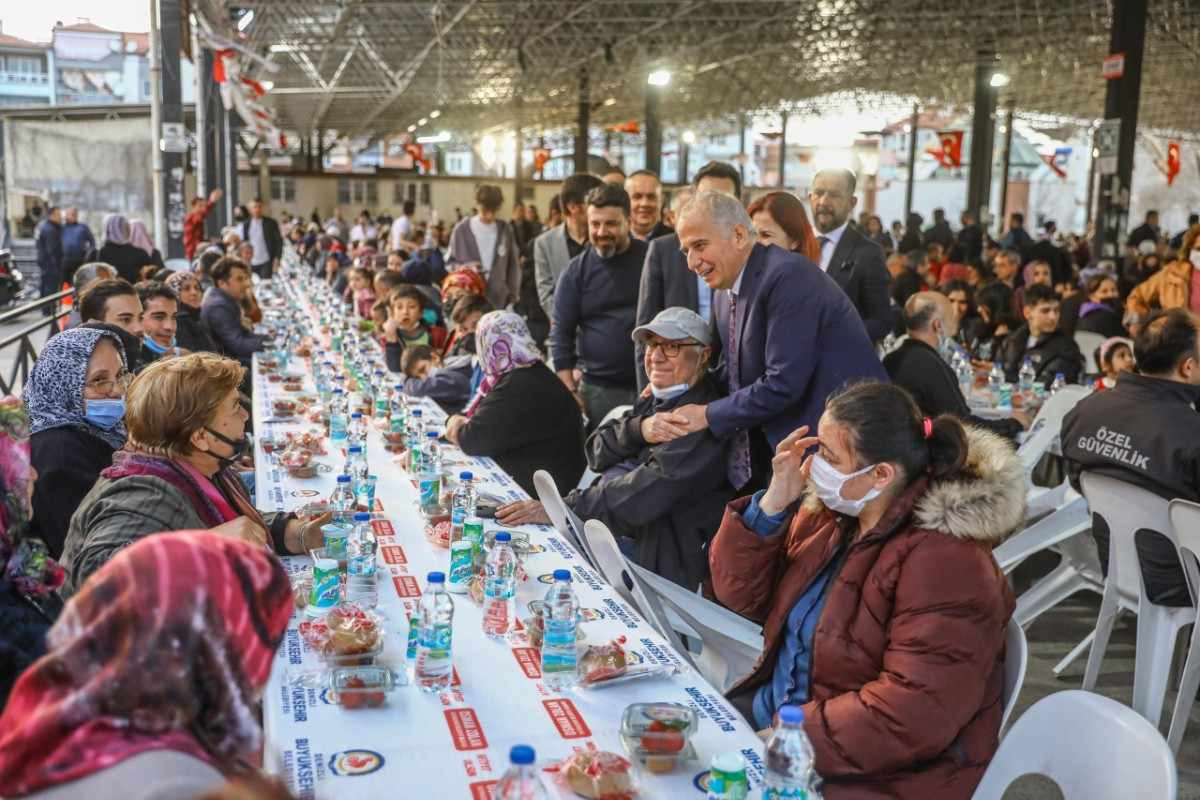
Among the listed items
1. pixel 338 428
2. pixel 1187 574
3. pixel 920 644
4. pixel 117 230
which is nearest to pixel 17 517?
pixel 920 644

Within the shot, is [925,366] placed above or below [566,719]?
above

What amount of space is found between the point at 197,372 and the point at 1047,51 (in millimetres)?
21241

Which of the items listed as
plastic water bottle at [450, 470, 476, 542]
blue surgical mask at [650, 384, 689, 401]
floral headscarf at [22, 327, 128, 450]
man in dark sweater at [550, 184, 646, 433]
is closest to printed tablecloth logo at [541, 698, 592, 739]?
plastic water bottle at [450, 470, 476, 542]

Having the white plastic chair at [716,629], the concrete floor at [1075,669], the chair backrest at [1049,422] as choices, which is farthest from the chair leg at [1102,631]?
the white plastic chair at [716,629]

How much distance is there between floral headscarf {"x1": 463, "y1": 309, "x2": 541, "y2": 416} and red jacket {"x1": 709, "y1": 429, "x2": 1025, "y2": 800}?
210 cm

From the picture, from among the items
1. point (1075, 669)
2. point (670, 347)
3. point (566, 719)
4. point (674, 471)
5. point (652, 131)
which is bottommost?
point (1075, 669)

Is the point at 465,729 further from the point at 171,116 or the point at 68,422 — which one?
the point at 171,116

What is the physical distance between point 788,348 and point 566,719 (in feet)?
5.37

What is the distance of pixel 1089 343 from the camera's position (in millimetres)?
7648

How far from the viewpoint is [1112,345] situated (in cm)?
567

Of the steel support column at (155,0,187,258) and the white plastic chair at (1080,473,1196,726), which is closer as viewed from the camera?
the white plastic chair at (1080,473,1196,726)

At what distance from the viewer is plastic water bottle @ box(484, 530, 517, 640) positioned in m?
2.52

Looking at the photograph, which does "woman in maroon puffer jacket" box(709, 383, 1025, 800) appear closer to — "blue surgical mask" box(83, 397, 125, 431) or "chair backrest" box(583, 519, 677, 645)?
"chair backrest" box(583, 519, 677, 645)

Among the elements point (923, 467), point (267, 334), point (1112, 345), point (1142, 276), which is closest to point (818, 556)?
point (923, 467)
